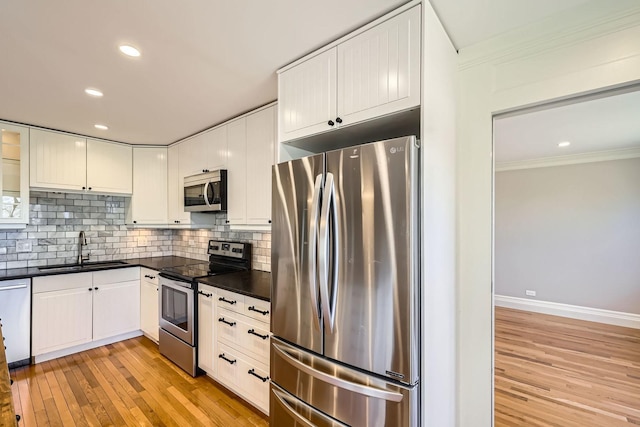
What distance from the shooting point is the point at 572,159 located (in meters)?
4.54

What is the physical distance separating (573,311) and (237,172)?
551cm

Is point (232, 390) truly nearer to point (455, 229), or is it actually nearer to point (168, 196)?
point (455, 229)

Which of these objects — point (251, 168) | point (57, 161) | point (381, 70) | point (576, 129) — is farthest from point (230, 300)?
point (576, 129)

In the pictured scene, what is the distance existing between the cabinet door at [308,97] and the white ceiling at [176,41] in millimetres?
97

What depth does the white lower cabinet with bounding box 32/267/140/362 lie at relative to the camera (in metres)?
2.96

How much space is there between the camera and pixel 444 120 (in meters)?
1.56

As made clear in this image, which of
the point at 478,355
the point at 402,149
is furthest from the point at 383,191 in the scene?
the point at 478,355

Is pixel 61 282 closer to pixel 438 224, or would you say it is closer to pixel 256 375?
pixel 256 375

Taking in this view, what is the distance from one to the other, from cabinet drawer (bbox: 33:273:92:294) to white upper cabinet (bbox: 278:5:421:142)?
9.74 feet

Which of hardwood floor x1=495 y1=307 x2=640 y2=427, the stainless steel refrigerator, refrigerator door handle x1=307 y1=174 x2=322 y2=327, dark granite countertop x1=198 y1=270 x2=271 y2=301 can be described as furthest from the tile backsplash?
hardwood floor x1=495 y1=307 x2=640 y2=427

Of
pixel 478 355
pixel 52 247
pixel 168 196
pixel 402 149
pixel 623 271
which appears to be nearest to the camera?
pixel 402 149

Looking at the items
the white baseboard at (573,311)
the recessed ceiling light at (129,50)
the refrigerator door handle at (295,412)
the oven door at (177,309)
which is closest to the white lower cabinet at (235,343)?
the oven door at (177,309)

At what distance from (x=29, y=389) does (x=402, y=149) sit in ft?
12.1

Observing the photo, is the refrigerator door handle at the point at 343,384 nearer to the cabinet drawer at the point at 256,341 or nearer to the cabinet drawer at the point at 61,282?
the cabinet drawer at the point at 256,341
